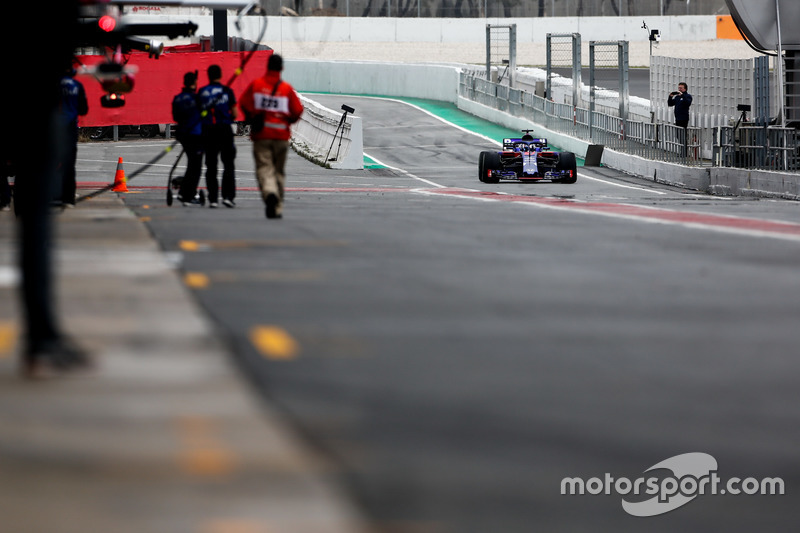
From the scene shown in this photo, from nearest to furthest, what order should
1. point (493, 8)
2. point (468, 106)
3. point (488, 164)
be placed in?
1. point (488, 164)
2. point (468, 106)
3. point (493, 8)

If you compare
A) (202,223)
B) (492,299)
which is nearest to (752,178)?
(202,223)

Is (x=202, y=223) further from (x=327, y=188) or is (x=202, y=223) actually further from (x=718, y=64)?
(x=718, y=64)

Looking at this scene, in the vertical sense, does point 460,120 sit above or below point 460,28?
below

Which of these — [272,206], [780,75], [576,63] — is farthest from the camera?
[576,63]

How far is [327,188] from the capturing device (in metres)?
27.4

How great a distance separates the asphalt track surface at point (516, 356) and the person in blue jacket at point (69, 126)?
10.5ft

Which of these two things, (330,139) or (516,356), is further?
(330,139)

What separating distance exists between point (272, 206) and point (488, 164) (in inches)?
596

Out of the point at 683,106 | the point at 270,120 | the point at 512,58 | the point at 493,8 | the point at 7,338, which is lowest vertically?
the point at 7,338

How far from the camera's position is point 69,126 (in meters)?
15.8

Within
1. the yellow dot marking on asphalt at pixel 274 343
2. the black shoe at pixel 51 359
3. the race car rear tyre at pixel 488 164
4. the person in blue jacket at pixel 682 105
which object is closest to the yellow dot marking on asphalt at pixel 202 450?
the black shoe at pixel 51 359

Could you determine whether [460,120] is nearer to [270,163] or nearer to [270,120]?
[270,120]

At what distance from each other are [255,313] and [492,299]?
152 cm

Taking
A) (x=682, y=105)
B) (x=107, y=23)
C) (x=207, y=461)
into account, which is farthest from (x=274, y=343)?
(x=682, y=105)
